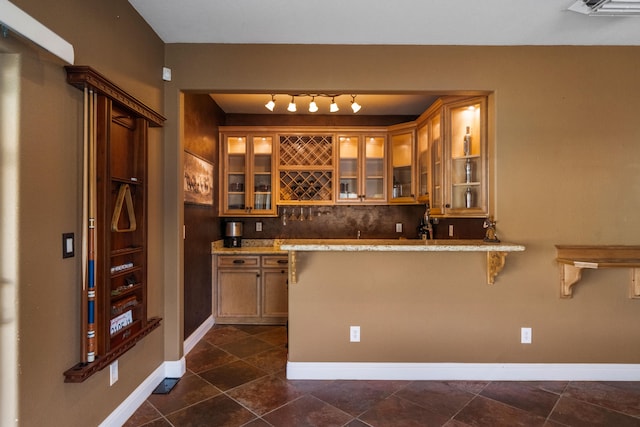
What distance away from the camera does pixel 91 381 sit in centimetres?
185

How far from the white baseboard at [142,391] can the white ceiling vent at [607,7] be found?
3.82 m

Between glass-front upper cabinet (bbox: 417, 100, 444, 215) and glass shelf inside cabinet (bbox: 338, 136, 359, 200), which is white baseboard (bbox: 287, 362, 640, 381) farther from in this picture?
glass shelf inside cabinet (bbox: 338, 136, 359, 200)

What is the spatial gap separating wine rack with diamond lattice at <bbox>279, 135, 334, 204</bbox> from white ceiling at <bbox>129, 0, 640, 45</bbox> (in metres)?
1.79

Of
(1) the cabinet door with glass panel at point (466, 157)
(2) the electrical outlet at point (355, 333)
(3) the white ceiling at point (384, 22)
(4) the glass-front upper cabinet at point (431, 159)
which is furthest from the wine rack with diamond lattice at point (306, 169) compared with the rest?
(2) the electrical outlet at point (355, 333)

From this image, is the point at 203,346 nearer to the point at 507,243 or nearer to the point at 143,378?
the point at 143,378

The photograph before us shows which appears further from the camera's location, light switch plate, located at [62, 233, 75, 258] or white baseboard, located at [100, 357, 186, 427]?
white baseboard, located at [100, 357, 186, 427]

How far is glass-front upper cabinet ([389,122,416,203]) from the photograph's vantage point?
411 cm

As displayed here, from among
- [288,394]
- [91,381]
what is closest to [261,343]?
[288,394]

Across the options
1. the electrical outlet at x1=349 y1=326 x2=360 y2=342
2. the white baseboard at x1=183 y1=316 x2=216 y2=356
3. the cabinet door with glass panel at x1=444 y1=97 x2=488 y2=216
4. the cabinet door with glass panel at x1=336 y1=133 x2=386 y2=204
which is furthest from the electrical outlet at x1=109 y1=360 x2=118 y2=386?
the cabinet door with glass panel at x1=336 y1=133 x2=386 y2=204

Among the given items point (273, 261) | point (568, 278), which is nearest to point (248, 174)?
Answer: point (273, 261)

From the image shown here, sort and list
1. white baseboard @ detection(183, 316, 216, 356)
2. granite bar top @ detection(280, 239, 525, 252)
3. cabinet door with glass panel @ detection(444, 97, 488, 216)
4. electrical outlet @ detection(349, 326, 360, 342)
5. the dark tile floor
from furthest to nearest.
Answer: white baseboard @ detection(183, 316, 216, 356), cabinet door with glass panel @ detection(444, 97, 488, 216), electrical outlet @ detection(349, 326, 360, 342), granite bar top @ detection(280, 239, 525, 252), the dark tile floor

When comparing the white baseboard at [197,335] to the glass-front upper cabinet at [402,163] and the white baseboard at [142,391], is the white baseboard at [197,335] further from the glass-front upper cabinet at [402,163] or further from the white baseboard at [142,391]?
the glass-front upper cabinet at [402,163]

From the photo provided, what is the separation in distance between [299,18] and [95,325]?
2.26 meters

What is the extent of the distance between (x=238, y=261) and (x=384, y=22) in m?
2.92
